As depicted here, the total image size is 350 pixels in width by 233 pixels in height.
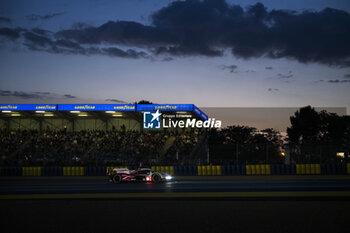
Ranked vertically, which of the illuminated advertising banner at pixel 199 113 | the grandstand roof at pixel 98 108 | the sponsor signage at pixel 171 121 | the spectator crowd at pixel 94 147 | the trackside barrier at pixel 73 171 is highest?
the grandstand roof at pixel 98 108

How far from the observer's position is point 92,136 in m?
40.3

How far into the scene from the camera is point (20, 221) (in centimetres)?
870

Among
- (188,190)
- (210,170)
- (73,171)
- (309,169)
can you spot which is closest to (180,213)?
(188,190)

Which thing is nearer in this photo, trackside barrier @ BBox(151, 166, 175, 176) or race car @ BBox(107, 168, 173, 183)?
race car @ BBox(107, 168, 173, 183)

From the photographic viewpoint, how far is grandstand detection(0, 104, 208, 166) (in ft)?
100

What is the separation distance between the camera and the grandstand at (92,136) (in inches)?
1203

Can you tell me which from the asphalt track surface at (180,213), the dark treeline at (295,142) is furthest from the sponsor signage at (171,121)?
the asphalt track surface at (180,213)

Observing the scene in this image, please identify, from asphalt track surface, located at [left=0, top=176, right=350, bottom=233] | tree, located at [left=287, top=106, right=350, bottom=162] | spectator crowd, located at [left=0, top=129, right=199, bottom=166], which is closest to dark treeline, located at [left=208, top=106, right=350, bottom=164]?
tree, located at [left=287, top=106, right=350, bottom=162]

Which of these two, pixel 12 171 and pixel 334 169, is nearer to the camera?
pixel 334 169

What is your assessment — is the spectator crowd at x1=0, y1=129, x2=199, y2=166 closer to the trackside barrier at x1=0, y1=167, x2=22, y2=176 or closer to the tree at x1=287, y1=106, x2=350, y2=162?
the trackside barrier at x1=0, y1=167, x2=22, y2=176

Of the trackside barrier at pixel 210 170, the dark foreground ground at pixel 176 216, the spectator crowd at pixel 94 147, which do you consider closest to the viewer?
the dark foreground ground at pixel 176 216

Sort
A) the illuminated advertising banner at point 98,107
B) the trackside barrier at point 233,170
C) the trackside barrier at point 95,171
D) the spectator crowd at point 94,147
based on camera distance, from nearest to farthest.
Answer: the trackside barrier at point 233,170, the trackside barrier at point 95,171, the spectator crowd at point 94,147, the illuminated advertising banner at point 98,107

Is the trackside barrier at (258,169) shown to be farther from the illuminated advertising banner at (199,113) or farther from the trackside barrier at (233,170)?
the illuminated advertising banner at (199,113)

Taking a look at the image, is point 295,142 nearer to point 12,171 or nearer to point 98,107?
point 98,107
